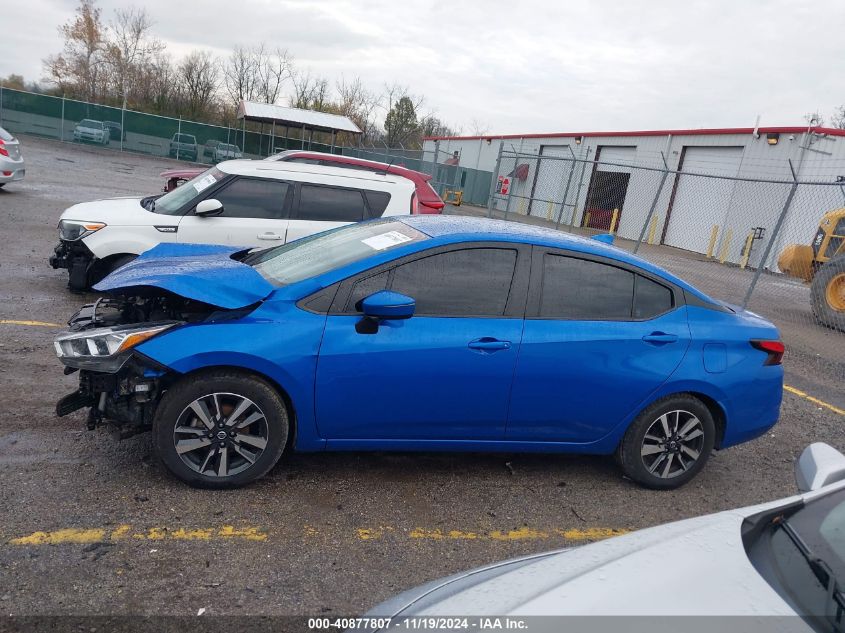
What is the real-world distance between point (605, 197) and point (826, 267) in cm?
1716

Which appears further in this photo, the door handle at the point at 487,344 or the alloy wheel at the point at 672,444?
the alloy wheel at the point at 672,444

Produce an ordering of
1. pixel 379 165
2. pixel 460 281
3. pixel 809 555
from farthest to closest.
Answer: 1. pixel 379 165
2. pixel 460 281
3. pixel 809 555

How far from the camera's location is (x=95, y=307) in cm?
411

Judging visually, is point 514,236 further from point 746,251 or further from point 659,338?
point 746,251

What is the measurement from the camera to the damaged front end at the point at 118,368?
11.6 ft

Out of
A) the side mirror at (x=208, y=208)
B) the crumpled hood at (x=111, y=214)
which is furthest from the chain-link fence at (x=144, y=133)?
the side mirror at (x=208, y=208)

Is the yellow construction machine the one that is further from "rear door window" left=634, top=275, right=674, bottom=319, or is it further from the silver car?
the silver car

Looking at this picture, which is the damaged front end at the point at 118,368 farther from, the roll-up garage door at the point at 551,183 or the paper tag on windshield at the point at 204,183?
the roll-up garage door at the point at 551,183

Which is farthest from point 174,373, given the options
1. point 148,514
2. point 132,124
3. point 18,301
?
point 132,124

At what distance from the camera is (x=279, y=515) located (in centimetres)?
359

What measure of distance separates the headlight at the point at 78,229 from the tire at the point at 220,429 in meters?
4.12

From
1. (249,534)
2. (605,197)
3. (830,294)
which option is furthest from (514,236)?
(605,197)

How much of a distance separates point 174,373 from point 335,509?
1.15 m

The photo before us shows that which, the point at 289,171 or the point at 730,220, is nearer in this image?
the point at 289,171
